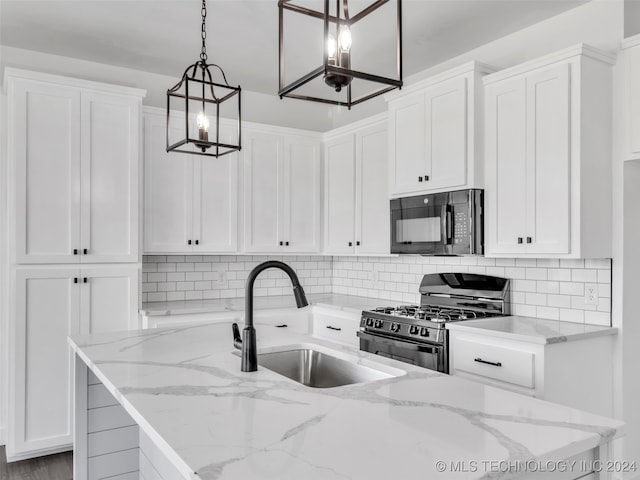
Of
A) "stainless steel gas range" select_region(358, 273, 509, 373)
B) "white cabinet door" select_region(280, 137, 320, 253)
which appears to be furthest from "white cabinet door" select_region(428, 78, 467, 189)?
"white cabinet door" select_region(280, 137, 320, 253)

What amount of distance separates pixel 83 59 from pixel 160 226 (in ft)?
4.66

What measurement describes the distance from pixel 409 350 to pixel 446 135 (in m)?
1.42

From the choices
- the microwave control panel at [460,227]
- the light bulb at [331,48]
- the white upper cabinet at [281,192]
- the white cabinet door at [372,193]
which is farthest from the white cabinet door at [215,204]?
the light bulb at [331,48]

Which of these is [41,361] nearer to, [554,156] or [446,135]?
[446,135]

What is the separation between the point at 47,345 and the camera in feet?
11.0

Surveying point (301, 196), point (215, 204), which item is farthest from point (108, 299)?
point (301, 196)

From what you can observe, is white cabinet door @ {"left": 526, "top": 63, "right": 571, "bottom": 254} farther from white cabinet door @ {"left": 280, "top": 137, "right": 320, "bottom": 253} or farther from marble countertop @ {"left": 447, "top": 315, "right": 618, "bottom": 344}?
white cabinet door @ {"left": 280, "top": 137, "right": 320, "bottom": 253}

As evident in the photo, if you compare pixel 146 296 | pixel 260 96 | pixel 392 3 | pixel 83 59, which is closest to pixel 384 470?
pixel 392 3

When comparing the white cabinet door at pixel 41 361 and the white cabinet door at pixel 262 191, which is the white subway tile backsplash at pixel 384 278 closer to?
the white cabinet door at pixel 262 191

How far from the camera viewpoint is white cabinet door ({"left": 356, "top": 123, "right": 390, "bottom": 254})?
404cm

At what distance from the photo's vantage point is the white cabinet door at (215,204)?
4.03 metres

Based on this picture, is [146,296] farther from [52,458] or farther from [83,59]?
[83,59]

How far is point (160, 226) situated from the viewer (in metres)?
3.87

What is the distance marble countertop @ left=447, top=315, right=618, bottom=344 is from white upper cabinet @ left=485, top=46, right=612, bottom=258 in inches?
16.1
